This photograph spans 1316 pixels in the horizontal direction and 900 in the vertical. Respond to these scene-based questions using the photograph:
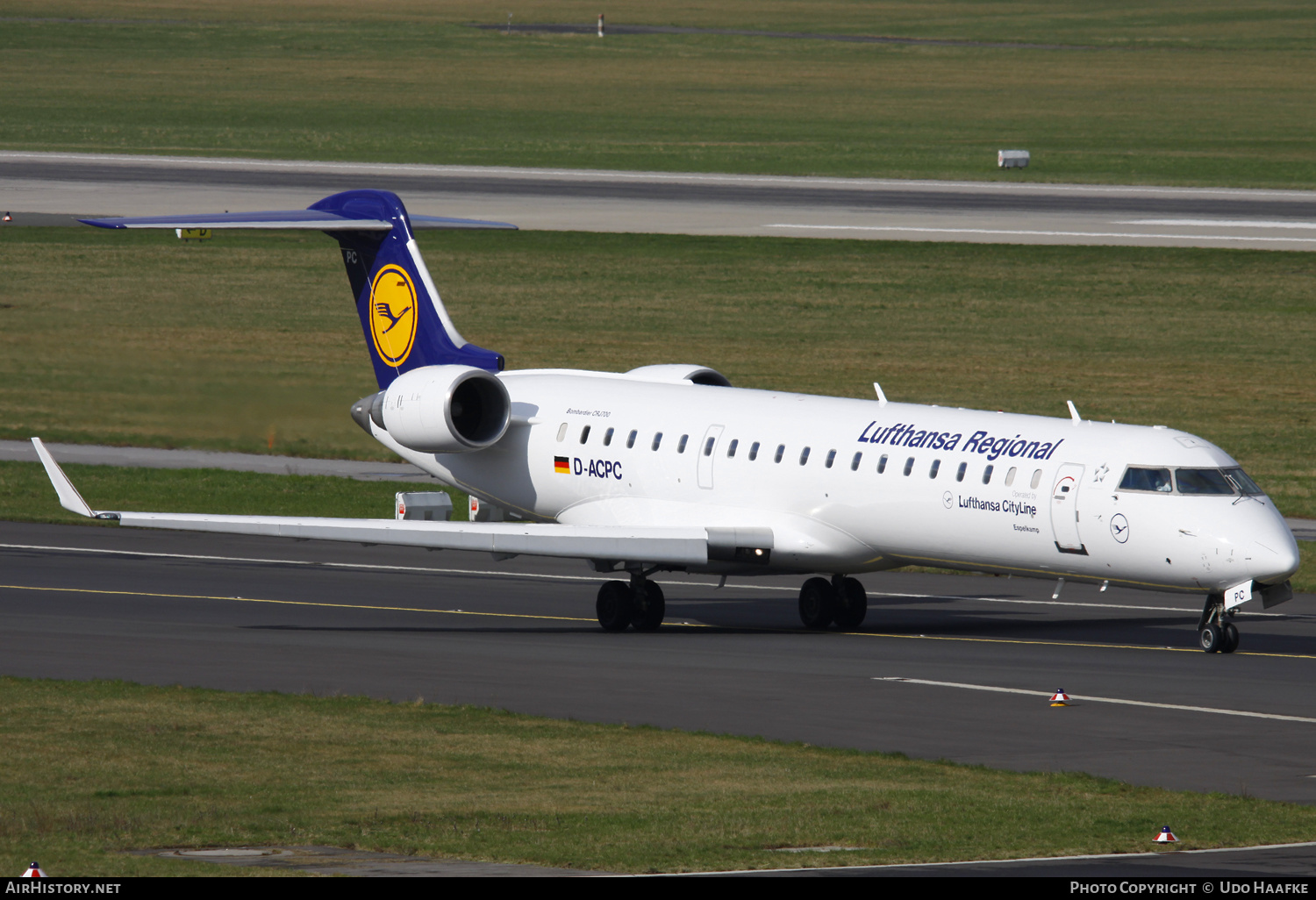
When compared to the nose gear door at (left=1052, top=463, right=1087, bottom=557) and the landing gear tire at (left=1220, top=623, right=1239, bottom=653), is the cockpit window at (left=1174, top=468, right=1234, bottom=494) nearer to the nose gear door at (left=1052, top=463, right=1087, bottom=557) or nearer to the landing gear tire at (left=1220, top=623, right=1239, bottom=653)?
the nose gear door at (left=1052, top=463, right=1087, bottom=557)

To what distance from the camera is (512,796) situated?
18.8 m

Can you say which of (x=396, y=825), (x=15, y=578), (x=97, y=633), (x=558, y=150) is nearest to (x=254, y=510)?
(x=15, y=578)

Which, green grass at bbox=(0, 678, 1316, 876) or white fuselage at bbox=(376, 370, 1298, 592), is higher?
white fuselage at bbox=(376, 370, 1298, 592)

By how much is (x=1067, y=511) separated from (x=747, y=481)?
5.29m

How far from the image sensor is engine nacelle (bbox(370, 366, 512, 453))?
109 feet

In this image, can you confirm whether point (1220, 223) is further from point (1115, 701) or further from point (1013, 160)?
point (1115, 701)

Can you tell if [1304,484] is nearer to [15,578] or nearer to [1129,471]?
[1129,471]

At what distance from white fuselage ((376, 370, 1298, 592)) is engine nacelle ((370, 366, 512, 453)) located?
0.50 meters

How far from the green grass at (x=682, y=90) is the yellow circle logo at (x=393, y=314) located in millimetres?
56789

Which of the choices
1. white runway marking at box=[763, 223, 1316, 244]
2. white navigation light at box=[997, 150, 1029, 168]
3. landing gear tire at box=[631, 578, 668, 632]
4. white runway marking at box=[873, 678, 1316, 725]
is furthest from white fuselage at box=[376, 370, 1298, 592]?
white navigation light at box=[997, 150, 1029, 168]

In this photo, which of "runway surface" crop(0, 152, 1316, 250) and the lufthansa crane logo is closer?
the lufthansa crane logo

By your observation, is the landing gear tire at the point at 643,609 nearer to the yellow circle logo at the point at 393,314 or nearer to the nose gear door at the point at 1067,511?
the nose gear door at the point at 1067,511

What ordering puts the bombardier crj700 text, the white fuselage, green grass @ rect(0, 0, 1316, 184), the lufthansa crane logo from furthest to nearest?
1. green grass @ rect(0, 0, 1316, 184)
2. the bombardier crj700 text
3. the lufthansa crane logo
4. the white fuselage

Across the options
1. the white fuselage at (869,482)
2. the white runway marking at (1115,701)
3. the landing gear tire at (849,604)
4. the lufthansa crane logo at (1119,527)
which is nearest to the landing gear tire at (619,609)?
the white fuselage at (869,482)
